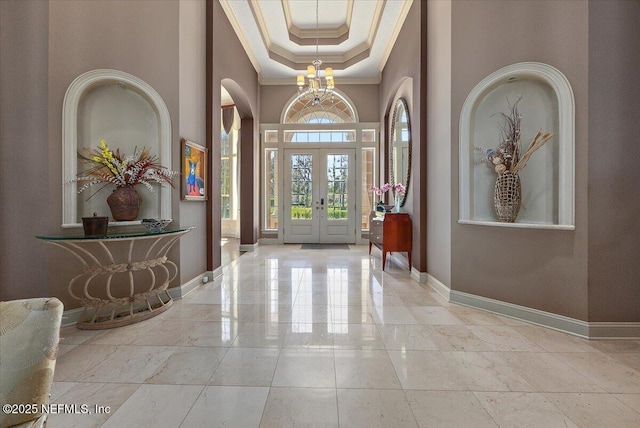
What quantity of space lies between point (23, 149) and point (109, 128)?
2.45 ft

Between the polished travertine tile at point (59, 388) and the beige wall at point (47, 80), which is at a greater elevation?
the beige wall at point (47, 80)

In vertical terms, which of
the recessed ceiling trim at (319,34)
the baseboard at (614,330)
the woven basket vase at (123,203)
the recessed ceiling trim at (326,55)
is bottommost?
the baseboard at (614,330)

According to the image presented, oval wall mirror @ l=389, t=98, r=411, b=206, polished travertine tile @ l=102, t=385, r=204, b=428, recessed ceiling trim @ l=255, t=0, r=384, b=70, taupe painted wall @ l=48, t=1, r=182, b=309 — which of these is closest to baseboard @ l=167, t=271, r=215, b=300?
taupe painted wall @ l=48, t=1, r=182, b=309

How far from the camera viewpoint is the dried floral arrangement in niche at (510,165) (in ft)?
9.46

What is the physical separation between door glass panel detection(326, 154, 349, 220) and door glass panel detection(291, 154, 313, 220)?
48 cm

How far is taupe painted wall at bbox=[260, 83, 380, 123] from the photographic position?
24.1 feet

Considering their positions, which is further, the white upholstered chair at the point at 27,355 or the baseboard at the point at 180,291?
the baseboard at the point at 180,291

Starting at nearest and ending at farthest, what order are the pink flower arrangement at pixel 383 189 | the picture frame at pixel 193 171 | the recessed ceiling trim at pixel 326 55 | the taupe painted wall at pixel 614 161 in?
the taupe painted wall at pixel 614 161 → the picture frame at pixel 193 171 → the pink flower arrangement at pixel 383 189 → the recessed ceiling trim at pixel 326 55

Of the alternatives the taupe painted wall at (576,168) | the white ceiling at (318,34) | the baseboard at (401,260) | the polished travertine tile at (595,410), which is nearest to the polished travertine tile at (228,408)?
the polished travertine tile at (595,410)

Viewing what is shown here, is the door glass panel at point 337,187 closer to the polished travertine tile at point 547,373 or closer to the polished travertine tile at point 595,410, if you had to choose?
the polished travertine tile at point 547,373

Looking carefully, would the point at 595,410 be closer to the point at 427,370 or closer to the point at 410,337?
the point at 427,370

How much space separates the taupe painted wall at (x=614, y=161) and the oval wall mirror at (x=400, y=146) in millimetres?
2445

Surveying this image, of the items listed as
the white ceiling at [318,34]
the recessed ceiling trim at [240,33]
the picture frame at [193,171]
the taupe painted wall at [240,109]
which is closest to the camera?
the picture frame at [193,171]

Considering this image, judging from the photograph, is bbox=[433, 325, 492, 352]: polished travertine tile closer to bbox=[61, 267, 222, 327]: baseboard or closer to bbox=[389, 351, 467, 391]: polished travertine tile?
bbox=[389, 351, 467, 391]: polished travertine tile
